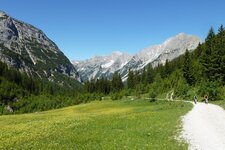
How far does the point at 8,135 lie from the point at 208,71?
6945cm

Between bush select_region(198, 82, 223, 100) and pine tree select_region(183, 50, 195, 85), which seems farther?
pine tree select_region(183, 50, 195, 85)

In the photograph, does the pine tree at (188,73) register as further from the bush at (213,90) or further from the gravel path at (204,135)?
the gravel path at (204,135)

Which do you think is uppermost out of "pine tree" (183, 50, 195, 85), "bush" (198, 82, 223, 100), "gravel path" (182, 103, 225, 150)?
"pine tree" (183, 50, 195, 85)

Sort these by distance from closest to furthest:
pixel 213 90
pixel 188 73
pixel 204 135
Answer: pixel 204 135 → pixel 213 90 → pixel 188 73

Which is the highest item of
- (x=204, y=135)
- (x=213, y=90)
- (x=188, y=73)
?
(x=188, y=73)

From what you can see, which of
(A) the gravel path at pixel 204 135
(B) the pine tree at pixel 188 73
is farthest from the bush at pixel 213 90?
(A) the gravel path at pixel 204 135

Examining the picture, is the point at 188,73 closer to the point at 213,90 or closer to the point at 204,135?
the point at 213,90

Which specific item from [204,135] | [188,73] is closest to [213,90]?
[188,73]

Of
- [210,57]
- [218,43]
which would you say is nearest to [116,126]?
[210,57]

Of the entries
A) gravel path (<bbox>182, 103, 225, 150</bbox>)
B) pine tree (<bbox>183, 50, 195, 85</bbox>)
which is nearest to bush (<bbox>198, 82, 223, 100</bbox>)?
pine tree (<bbox>183, 50, 195, 85</bbox>)

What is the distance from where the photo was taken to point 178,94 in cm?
9956

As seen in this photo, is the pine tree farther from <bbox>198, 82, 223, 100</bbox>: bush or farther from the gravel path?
the gravel path

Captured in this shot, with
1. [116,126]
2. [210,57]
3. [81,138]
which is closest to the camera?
[81,138]

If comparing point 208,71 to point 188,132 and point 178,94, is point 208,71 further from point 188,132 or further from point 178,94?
point 188,132
